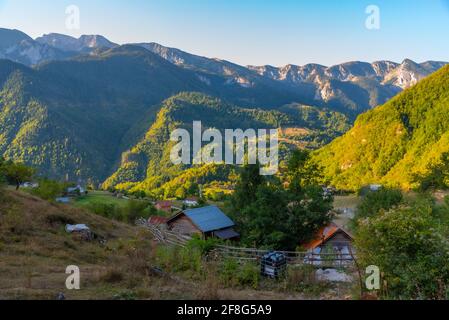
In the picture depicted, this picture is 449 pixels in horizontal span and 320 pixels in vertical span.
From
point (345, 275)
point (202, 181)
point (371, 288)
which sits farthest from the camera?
point (202, 181)

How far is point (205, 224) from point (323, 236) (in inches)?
342

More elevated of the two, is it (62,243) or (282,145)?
(282,145)

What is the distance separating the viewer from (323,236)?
24453mm

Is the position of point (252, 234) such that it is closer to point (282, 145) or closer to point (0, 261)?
point (0, 261)

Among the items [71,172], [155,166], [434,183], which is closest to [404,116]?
[434,183]

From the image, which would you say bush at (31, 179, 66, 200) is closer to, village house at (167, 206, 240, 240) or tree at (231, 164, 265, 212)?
village house at (167, 206, 240, 240)

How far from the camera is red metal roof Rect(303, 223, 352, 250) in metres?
24.0

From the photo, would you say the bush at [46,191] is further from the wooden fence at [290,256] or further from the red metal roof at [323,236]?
the red metal roof at [323,236]

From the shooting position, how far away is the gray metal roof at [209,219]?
2838 cm

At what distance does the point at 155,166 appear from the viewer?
19912cm

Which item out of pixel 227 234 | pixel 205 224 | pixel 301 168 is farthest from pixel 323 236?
pixel 301 168

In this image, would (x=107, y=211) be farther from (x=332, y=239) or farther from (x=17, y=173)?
(x=332, y=239)

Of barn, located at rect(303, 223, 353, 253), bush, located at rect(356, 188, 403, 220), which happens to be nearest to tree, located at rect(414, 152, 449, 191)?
bush, located at rect(356, 188, 403, 220)
